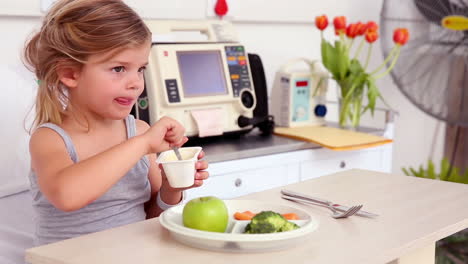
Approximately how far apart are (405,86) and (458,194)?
148 centimetres

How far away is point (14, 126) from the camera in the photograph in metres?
1.85

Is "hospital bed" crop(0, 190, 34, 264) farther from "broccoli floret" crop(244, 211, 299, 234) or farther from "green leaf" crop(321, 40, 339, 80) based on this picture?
"green leaf" crop(321, 40, 339, 80)

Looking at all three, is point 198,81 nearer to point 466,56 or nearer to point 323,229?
point 323,229

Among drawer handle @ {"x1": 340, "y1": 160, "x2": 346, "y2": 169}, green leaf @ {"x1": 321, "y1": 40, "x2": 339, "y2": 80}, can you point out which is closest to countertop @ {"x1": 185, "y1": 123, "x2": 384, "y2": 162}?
drawer handle @ {"x1": 340, "y1": 160, "x2": 346, "y2": 169}

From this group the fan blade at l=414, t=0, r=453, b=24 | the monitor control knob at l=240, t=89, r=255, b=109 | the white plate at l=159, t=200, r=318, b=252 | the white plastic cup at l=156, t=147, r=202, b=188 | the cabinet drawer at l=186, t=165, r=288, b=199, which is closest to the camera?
the white plate at l=159, t=200, r=318, b=252

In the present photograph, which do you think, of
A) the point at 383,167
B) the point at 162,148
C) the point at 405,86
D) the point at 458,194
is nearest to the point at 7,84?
the point at 162,148

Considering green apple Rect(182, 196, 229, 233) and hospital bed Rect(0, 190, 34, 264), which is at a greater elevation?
green apple Rect(182, 196, 229, 233)

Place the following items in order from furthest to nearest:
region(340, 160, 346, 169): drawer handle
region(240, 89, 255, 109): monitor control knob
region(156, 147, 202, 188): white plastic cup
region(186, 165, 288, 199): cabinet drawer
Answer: region(340, 160, 346, 169): drawer handle
region(240, 89, 255, 109): monitor control knob
region(186, 165, 288, 199): cabinet drawer
region(156, 147, 202, 188): white plastic cup

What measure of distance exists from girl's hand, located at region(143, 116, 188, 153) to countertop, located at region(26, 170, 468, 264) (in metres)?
0.15

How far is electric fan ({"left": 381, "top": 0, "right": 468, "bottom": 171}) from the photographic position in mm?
2773

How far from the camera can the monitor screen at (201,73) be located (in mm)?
2092

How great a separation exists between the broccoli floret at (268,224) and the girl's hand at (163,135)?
11.6 inches

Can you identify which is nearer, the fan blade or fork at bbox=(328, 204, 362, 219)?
fork at bbox=(328, 204, 362, 219)

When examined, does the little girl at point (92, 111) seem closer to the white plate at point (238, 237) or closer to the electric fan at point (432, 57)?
the white plate at point (238, 237)
